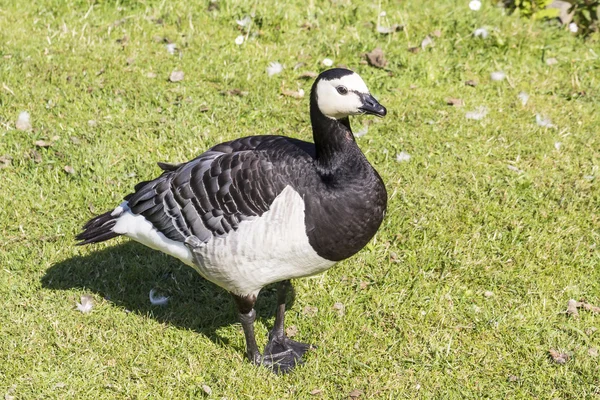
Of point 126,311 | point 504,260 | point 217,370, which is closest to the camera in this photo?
point 217,370

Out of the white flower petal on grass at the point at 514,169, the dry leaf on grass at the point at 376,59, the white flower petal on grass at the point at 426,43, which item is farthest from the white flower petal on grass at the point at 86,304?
the white flower petal on grass at the point at 426,43

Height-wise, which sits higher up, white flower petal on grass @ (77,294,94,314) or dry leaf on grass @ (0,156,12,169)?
dry leaf on grass @ (0,156,12,169)

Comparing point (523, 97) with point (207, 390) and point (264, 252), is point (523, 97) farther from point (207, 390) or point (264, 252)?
point (207, 390)

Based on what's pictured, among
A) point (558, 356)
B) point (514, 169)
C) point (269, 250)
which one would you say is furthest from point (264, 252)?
point (514, 169)

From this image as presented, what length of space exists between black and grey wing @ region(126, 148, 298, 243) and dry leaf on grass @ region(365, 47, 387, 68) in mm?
3520

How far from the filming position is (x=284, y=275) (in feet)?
15.0

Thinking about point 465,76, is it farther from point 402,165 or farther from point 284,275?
point 284,275

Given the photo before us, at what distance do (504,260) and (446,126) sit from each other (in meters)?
1.91

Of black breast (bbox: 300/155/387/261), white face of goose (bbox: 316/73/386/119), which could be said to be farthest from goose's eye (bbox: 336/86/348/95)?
black breast (bbox: 300/155/387/261)

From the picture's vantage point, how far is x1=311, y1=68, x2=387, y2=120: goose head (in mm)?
4266

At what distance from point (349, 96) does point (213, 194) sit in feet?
3.55

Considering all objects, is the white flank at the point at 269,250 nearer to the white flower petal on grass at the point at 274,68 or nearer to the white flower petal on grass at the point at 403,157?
the white flower petal on grass at the point at 403,157

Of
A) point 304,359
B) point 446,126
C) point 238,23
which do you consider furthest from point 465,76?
point 304,359

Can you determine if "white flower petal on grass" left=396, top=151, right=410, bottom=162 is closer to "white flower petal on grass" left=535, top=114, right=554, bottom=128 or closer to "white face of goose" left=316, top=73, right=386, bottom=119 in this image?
"white flower petal on grass" left=535, top=114, right=554, bottom=128
